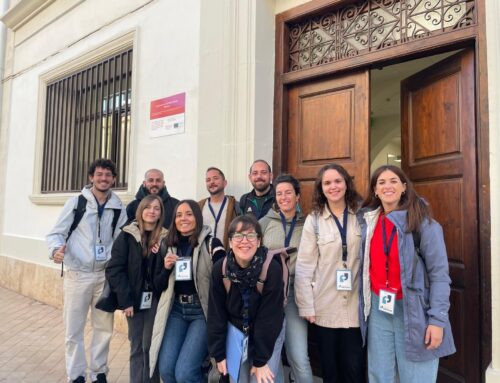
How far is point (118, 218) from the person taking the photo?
12.0 ft

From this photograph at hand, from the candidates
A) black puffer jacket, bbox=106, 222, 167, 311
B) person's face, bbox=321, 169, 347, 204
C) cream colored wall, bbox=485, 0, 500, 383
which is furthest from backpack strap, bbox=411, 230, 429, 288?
black puffer jacket, bbox=106, 222, 167, 311

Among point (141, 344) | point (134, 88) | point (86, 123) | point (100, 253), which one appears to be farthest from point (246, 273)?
point (86, 123)

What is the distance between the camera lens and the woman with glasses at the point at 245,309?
7.80ft

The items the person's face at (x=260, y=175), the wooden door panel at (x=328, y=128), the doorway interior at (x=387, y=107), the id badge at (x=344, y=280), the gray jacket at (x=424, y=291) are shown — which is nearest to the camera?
the gray jacket at (x=424, y=291)

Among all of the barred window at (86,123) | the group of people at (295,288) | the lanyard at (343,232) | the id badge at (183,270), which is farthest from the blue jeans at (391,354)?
the barred window at (86,123)

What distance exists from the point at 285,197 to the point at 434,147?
4.67ft

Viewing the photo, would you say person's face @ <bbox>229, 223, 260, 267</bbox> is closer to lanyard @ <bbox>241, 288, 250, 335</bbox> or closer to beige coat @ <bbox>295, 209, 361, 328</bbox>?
lanyard @ <bbox>241, 288, 250, 335</bbox>

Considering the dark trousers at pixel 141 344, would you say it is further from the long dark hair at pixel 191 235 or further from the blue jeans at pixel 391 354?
the blue jeans at pixel 391 354

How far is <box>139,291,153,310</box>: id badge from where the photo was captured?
297cm

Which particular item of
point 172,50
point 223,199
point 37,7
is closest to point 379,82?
point 172,50

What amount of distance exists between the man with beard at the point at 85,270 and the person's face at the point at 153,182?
1.19 ft

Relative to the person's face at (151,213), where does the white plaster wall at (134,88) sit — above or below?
above

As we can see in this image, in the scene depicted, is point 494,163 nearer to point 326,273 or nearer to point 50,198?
point 326,273

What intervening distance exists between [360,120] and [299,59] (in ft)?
3.27
